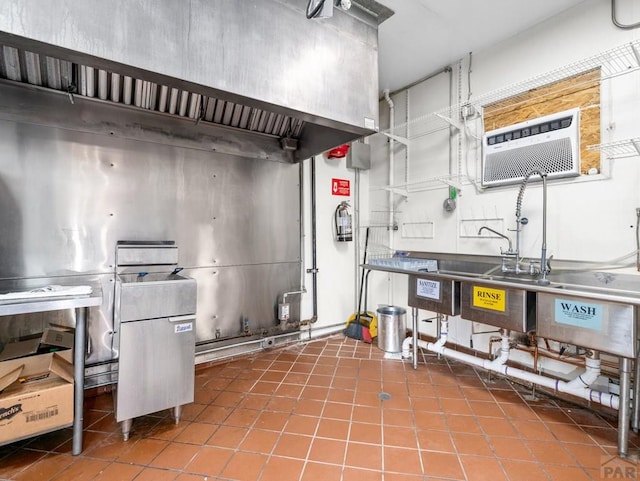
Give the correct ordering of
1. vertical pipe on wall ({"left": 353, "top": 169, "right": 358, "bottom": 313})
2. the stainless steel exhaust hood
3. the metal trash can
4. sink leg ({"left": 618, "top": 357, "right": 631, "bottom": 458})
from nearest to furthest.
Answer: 1. the stainless steel exhaust hood
2. sink leg ({"left": 618, "top": 357, "right": 631, "bottom": 458})
3. the metal trash can
4. vertical pipe on wall ({"left": 353, "top": 169, "right": 358, "bottom": 313})

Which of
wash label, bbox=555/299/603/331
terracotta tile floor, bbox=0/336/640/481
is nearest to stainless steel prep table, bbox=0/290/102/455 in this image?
terracotta tile floor, bbox=0/336/640/481

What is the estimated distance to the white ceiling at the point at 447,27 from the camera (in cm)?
241

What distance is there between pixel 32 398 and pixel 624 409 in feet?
11.2

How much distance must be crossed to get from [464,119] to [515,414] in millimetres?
2734

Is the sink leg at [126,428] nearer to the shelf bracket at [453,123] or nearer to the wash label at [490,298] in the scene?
the wash label at [490,298]

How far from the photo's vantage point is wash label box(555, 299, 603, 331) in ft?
5.50

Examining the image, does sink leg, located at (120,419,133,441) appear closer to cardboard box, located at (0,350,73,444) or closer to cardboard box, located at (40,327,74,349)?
cardboard box, located at (0,350,73,444)

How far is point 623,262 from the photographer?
213 cm

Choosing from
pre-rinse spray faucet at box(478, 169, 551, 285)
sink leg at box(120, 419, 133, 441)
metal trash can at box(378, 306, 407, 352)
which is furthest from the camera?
metal trash can at box(378, 306, 407, 352)

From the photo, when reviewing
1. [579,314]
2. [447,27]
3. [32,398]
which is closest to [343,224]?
[447,27]

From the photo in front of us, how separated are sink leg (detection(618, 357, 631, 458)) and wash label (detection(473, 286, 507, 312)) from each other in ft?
2.18

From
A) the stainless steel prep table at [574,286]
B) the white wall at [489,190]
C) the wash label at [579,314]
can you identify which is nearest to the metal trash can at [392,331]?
the stainless steel prep table at [574,286]

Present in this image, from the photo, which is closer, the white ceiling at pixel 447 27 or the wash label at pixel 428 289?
the white ceiling at pixel 447 27

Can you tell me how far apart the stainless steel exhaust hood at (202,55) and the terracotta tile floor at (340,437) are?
2097mm
